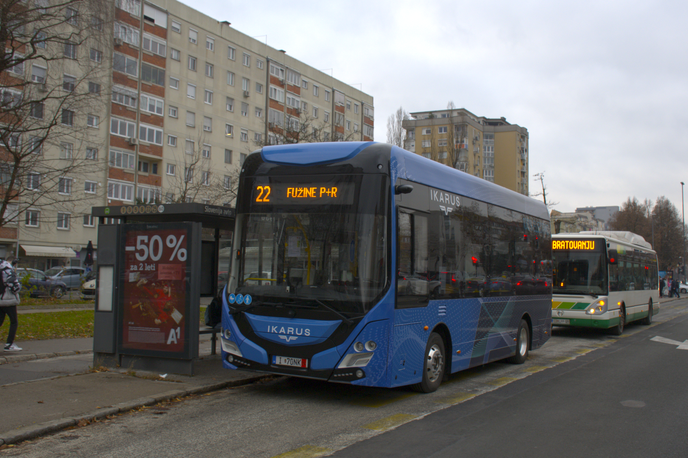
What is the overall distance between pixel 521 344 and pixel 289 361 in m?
6.12

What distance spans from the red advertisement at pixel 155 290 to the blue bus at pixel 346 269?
1.27 m

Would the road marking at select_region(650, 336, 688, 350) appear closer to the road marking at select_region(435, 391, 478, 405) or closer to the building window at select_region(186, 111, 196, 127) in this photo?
the road marking at select_region(435, 391, 478, 405)

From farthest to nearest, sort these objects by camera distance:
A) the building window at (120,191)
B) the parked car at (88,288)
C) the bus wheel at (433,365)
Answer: the building window at (120,191)
the parked car at (88,288)
the bus wheel at (433,365)

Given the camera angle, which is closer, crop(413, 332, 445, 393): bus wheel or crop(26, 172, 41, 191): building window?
crop(413, 332, 445, 393): bus wheel

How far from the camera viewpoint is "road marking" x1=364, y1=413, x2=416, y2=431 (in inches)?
261

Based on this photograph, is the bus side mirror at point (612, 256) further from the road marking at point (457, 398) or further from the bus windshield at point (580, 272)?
the road marking at point (457, 398)

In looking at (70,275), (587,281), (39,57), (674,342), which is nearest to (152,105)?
(70,275)

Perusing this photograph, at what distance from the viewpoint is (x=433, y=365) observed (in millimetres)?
8523

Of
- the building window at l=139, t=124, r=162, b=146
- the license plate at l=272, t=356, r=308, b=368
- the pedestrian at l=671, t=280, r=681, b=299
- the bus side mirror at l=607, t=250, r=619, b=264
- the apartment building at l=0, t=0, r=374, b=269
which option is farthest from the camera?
the pedestrian at l=671, t=280, r=681, b=299

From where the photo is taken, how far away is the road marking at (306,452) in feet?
18.0

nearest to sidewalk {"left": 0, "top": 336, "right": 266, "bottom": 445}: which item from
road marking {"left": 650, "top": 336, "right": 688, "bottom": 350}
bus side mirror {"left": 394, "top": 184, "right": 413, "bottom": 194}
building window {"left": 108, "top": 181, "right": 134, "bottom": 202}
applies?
bus side mirror {"left": 394, "top": 184, "right": 413, "bottom": 194}

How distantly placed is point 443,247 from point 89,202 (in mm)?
44617

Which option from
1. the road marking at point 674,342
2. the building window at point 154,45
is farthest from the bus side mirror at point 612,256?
the building window at point 154,45

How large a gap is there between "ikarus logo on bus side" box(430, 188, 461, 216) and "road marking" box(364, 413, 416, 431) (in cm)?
303
